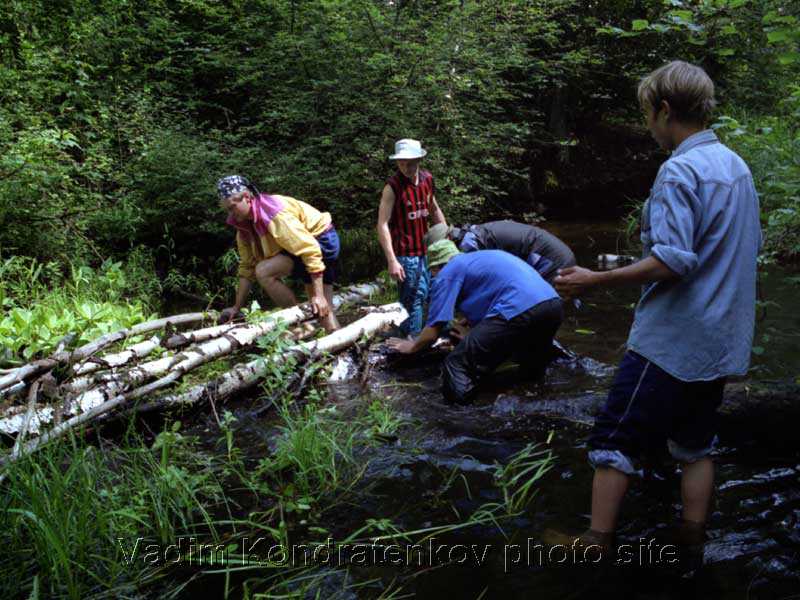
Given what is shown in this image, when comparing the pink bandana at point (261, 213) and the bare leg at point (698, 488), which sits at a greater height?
the pink bandana at point (261, 213)

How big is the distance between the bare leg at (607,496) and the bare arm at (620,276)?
760 mm

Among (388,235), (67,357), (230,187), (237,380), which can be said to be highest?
(230,187)

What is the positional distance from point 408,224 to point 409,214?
10 centimetres

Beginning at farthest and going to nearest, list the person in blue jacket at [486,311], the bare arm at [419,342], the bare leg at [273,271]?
the bare leg at [273,271]
the bare arm at [419,342]
the person in blue jacket at [486,311]

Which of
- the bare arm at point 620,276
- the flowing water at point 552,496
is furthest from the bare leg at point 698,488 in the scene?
the bare arm at point 620,276

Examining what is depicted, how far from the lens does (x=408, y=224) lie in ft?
19.7

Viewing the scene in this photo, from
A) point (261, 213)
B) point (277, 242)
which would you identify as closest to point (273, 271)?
point (277, 242)

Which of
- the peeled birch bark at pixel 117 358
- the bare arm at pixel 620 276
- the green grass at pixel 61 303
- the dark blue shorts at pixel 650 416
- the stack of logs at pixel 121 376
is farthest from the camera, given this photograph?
the green grass at pixel 61 303

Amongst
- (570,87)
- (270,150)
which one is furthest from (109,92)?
(570,87)

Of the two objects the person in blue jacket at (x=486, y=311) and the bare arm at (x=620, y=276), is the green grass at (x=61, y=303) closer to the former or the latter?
the person in blue jacket at (x=486, y=311)

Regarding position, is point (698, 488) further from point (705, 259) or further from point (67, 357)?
point (67, 357)

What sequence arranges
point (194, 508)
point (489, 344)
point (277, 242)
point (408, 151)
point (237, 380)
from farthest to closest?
point (408, 151) → point (277, 242) → point (237, 380) → point (489, 344) → point (194, 508)

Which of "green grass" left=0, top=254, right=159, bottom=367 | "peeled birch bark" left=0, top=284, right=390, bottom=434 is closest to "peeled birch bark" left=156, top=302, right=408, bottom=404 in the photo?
"peeled birch bark" left=0, top=284, right=390, bottom=434

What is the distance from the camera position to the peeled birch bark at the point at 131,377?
3596mm
